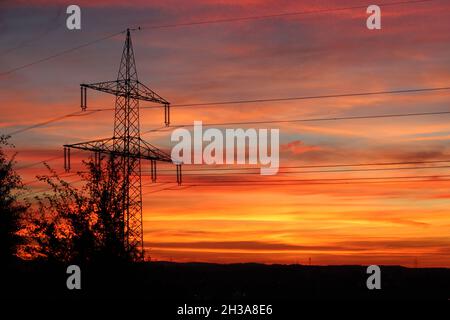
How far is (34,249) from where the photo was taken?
58750mm

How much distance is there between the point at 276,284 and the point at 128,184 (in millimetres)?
139963

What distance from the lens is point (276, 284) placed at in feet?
634

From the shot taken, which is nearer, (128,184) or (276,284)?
(128,184)

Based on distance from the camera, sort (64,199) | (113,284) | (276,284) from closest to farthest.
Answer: (113,284) < (64,199) < (276,284)

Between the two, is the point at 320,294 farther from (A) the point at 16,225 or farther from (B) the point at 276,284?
(A) the point at 16,225

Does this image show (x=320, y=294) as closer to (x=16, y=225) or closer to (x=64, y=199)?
(x=16, y=225)

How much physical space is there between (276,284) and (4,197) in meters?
119

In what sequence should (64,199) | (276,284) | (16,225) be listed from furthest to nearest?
(276,284) → (16,225) → (64,199)

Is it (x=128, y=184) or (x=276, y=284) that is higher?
(x=128, y=184)
